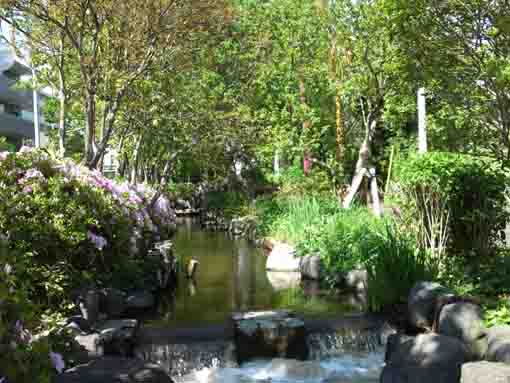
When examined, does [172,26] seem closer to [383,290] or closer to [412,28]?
[412,28]

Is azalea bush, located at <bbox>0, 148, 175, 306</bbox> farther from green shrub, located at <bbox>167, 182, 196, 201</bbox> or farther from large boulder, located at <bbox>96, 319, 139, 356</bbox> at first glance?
green shrub, located at <bbox>167, 182, 196, 201</bbox>

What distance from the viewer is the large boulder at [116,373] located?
190 inches

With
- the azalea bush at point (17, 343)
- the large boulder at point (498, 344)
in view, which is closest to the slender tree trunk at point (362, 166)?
the large boulder at point (498, 344)

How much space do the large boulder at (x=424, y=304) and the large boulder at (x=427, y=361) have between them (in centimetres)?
156

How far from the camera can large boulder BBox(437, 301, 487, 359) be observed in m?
6.69

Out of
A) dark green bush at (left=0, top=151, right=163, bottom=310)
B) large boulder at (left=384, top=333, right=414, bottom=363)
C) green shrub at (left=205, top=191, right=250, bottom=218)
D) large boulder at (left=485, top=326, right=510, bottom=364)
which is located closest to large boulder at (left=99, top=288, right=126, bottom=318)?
dark green bush at (left=0, top=151, right=163, bottom=310)

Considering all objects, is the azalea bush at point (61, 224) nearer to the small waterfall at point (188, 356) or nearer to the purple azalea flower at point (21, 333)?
the small waterfall at point (188, 356)

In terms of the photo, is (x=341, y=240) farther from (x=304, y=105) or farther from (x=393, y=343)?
(x=304, y=105)

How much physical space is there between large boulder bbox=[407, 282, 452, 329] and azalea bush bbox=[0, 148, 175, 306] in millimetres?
4747

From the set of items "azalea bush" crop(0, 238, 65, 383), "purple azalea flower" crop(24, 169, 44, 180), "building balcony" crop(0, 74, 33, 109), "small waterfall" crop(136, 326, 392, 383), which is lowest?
"small waterfall" crop(136, 326, 392, 383)

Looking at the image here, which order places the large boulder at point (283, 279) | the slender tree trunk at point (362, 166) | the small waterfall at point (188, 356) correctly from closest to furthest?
the small waterfall at point (188, 356), the large boulder at point (283, 279), the slender tree trunk at point (362, 166)

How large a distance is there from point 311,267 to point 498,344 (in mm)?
7261

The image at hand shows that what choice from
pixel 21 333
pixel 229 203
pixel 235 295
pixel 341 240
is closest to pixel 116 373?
pixel 21 333

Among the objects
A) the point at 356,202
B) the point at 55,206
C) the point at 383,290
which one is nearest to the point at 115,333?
the point at 55,206
